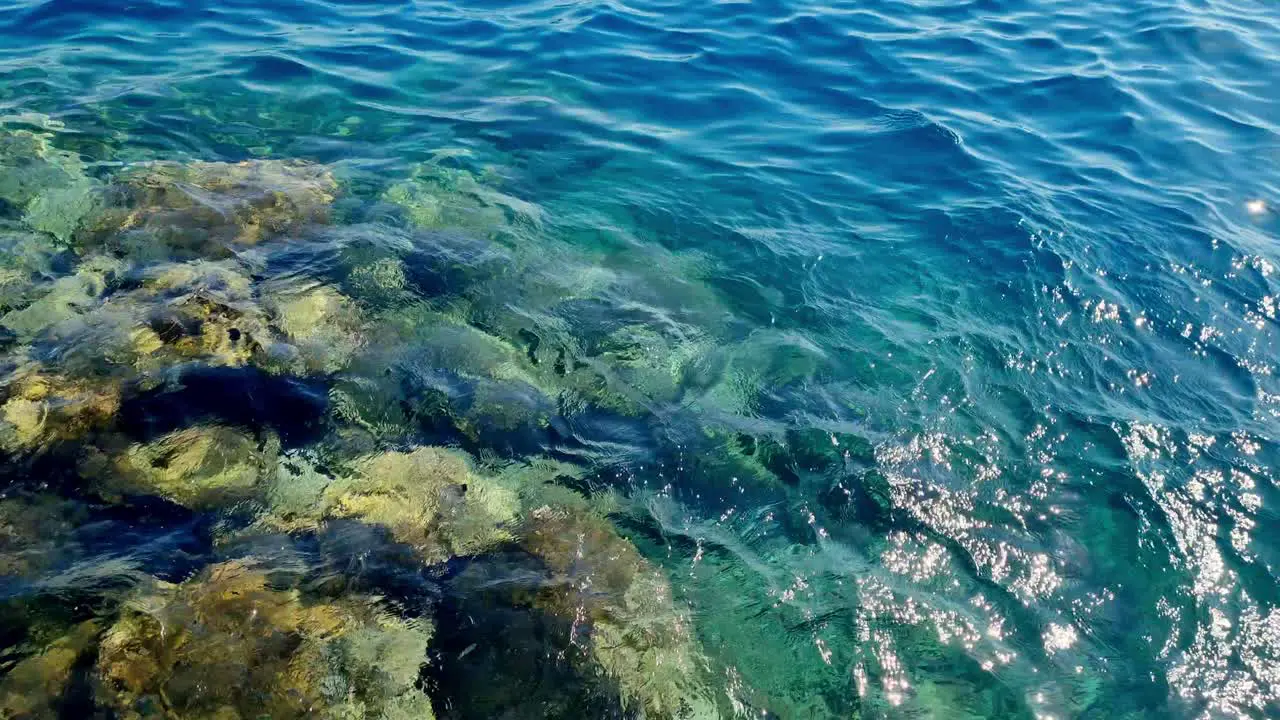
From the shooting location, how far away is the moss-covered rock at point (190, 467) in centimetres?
445

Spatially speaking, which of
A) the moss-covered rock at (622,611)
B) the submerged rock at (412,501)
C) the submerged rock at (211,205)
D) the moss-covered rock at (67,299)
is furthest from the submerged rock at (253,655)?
the submerged rock at (211,205)

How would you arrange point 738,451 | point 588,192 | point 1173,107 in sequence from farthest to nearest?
1. point 1173,107
2. point 588,192
3. point 738,451

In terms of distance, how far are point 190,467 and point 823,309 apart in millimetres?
5139

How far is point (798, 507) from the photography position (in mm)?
5129

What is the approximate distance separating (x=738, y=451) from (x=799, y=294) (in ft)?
7.51

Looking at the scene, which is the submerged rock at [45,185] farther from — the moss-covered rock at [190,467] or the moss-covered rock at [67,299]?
the moss-covered rock at [190,467]

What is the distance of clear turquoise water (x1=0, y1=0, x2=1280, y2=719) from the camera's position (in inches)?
170

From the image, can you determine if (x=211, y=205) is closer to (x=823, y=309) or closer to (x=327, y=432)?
(x=327, y=432)

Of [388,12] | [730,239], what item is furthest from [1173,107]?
[388,12]

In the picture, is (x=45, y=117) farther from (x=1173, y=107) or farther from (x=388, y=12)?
(x=1173, y=107)

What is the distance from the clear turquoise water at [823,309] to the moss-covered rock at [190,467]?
18cm

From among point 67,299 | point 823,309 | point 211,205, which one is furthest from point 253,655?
point 823,309

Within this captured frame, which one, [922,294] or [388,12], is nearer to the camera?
[922,294]

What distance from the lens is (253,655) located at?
3.61 m
